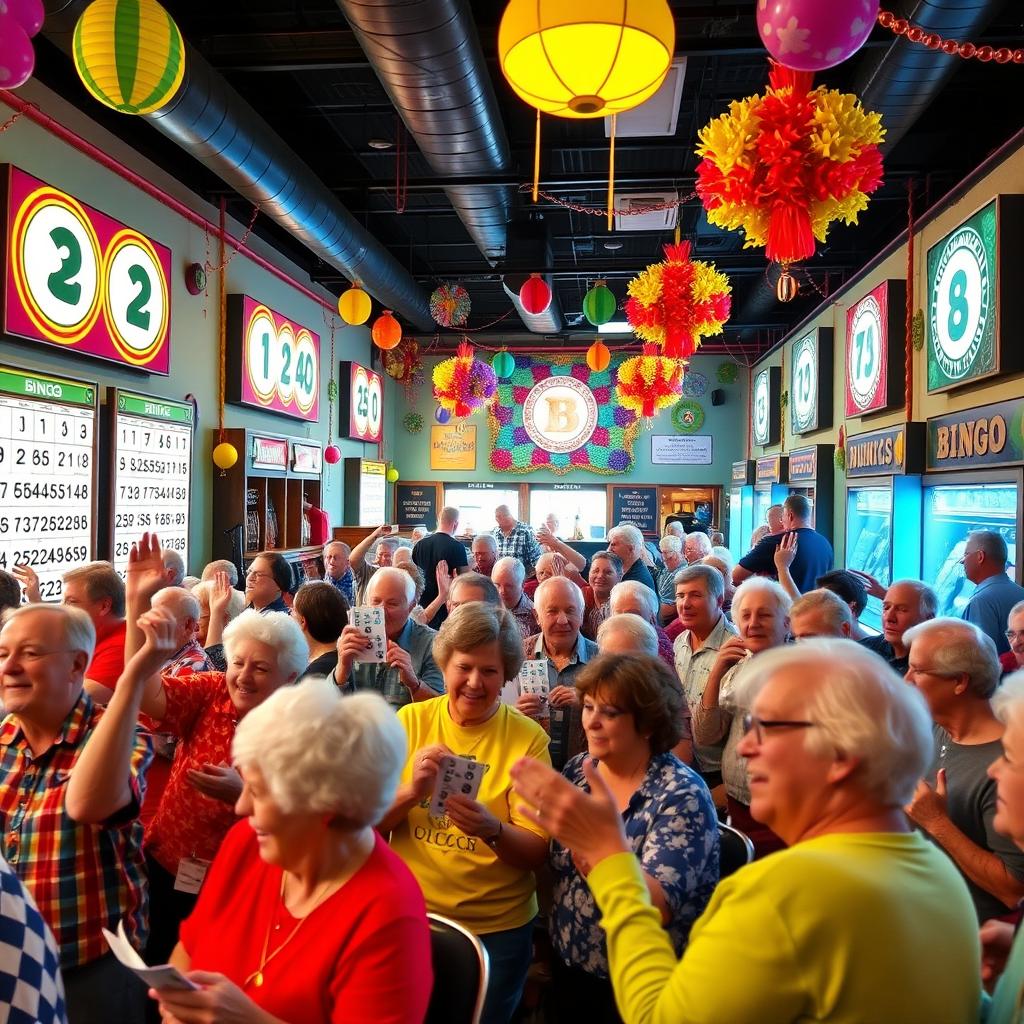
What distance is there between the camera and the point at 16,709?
6.98 ft

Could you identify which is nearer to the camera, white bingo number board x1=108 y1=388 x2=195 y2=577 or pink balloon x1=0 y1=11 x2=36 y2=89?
pink balloon x1=0 y1=11 x2=36 y2=89

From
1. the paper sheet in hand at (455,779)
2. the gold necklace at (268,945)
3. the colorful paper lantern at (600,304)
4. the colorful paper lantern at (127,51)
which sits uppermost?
the colorful paper lantern at (600,304)

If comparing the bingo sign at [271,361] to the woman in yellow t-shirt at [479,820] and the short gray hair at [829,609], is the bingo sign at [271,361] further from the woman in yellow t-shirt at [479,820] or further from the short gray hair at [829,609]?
the woman in yellow t-shirt at [479,820]

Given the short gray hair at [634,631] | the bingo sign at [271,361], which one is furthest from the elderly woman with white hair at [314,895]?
the bingo sign at [271,361]

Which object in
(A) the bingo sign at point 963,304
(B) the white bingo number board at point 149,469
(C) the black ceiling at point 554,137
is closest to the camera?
(A) the bingo sign at point 963,304

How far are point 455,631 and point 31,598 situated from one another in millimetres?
2549

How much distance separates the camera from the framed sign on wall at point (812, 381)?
9969 mm

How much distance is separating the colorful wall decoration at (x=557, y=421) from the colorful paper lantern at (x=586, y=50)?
1274 centimetres

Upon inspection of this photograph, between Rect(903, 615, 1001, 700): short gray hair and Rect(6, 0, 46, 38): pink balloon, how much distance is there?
361 centimetres

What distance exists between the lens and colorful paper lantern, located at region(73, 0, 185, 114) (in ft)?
11.7

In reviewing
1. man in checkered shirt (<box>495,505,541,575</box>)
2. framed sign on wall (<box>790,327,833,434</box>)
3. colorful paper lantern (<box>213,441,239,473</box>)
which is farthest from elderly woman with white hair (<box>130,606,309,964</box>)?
framed sign on wall (<box>790,327,833,434</box>)

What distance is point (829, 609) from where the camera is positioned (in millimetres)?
3508

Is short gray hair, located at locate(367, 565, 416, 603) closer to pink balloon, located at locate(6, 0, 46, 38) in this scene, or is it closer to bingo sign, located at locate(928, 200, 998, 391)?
pink balloon, located at locate(6, 0, 46, 38)

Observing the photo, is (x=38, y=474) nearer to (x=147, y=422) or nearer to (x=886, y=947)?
(x=147, y=422)
